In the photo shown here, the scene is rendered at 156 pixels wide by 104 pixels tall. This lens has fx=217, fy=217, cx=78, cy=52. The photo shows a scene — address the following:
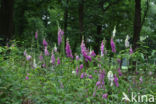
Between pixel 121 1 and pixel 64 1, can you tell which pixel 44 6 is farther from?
pixel 121 1

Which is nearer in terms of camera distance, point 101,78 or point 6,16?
point 101,78

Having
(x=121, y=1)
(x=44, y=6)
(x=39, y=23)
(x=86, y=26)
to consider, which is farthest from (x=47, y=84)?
(x=39, y=23)

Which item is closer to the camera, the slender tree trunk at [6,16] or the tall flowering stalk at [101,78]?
the tall flowering stalk at [101,78]

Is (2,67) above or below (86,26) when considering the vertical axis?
below

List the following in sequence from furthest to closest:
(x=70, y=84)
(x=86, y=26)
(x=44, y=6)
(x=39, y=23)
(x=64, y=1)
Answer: (x=39, y=23) < (x=86, y=26) < (x=44, y=6) < (x=64, y=1) < (x=70, y=84)

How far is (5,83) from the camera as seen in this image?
352 centimetres

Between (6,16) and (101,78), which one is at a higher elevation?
(6,16)

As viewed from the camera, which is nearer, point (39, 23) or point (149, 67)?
point (149, 67)

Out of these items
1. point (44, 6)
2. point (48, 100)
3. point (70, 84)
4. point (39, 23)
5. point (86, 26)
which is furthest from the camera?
point (39, 23)

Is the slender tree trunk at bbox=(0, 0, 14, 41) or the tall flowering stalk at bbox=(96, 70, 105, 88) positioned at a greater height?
the slender tree trunk at bbox=(0, 0, 14, 41)

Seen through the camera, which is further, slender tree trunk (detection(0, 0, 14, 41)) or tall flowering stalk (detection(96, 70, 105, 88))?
slender tree trunk (detection(0, 0, 14, 41))

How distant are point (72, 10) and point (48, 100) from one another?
14907 mm

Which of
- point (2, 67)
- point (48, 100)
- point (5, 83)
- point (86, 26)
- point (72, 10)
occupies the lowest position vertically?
point (48, 100)

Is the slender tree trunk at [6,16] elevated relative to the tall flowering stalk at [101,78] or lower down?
elevated
